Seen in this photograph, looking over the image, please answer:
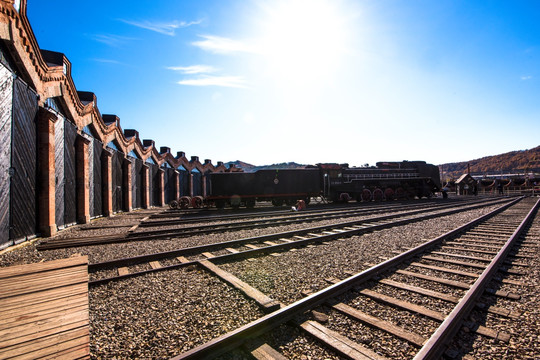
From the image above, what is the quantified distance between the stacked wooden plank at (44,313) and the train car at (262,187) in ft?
41.2


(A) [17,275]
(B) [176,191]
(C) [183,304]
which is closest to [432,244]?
(C) [183,304]

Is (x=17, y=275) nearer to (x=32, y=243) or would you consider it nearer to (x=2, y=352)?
(x=2, y=352)

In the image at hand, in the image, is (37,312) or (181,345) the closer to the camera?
(181,345)

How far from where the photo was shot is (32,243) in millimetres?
7695

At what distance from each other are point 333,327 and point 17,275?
4937 millimetres

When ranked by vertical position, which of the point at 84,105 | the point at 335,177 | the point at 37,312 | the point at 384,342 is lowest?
the point at 384,342

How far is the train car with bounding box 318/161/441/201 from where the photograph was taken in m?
20.8

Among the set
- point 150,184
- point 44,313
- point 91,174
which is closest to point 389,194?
point 150,184

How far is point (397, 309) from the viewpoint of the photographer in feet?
10.6

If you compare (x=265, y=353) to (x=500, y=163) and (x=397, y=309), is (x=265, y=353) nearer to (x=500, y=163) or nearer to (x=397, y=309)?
(x=397, y=309)

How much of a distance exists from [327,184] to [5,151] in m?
17.4

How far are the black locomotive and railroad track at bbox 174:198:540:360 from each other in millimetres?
12396

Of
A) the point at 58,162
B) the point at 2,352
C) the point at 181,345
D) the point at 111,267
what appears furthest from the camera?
the point at 58,162

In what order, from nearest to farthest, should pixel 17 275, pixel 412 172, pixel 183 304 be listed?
pixel 183 304
pixel 17 275
pixel 412 172
